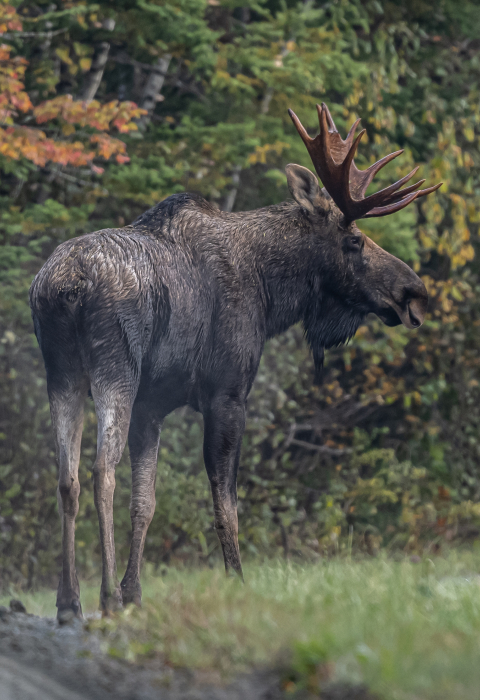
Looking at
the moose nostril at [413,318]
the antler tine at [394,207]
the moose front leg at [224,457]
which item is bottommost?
the moose front leg at [224,457]

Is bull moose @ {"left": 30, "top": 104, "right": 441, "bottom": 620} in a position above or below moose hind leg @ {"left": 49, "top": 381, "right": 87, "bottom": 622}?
above

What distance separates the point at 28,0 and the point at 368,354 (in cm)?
529

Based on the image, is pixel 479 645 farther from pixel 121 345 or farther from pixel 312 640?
pixel 121 345

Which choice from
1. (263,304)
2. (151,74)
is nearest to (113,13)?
(151,74)

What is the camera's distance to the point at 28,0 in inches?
343

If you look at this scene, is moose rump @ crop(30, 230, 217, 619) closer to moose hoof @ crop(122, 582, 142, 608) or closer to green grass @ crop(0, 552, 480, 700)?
moose hoof @ crop(122, 582, 142, 608)

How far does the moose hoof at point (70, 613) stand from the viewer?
4.33 meters

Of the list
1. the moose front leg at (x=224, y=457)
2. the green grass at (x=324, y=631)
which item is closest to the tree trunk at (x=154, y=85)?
the moose front leg at (x=224, y=457)

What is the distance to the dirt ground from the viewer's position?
292 cm

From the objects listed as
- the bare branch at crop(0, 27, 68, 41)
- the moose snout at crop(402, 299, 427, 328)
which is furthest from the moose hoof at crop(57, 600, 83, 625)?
the bare branch at crop(0, 27, 68, 41)

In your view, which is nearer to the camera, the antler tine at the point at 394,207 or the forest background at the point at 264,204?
the antler tine at the point at 394,207

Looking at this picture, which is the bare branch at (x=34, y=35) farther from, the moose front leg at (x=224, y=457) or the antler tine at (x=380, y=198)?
the moose front leg at (x=224, y=457)

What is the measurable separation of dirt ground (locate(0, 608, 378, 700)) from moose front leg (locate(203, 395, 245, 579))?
151 centimetres

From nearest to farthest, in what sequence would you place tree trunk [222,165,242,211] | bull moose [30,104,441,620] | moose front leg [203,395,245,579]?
1. bull moose [30,104,441,620]
2. moose front leg [203,395,245,579]
3. tree trunk [222,165,242,211]
